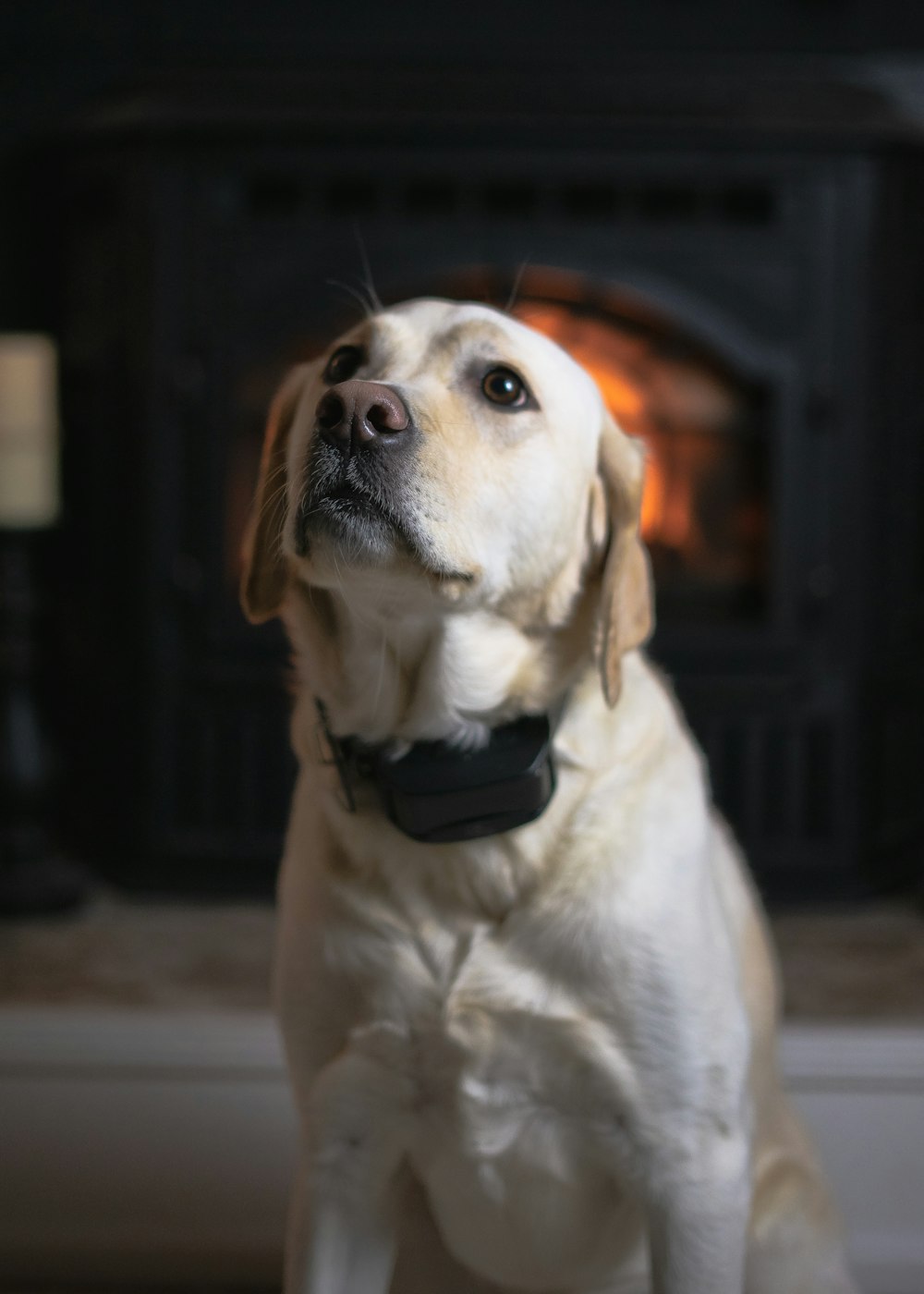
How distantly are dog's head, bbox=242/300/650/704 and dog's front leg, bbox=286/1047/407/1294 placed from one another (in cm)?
37

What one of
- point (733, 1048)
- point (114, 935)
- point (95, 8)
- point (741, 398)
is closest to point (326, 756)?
point (733, 1048)

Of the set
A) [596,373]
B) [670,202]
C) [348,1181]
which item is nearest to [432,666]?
[348,1181]

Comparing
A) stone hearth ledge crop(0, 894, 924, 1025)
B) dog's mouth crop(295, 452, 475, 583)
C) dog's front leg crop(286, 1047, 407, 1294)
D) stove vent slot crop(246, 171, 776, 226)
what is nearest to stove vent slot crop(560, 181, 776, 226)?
stove vent slot crop(246, 171, 776, 226)

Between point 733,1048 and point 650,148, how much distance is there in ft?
6.62

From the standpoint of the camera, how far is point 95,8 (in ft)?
9.76

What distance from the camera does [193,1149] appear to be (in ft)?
5.76

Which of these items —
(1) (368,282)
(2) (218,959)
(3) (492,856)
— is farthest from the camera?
(2) (218,959)

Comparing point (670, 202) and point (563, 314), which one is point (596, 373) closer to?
point (563, 314)

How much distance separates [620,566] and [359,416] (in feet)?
0.85

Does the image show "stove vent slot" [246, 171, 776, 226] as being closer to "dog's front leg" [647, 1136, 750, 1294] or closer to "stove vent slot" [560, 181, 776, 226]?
"stove vent slot" [560, 181, 776, 226]

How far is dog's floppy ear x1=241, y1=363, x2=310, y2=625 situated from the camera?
1.20 m

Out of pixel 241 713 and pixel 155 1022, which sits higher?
pixel 241 713

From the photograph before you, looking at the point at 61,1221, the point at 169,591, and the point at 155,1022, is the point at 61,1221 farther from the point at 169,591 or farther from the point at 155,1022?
the point at 169,591

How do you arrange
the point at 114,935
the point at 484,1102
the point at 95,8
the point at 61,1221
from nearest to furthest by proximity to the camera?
1. the point at 484,1102
2. the point at 61,1221
3. the point at 114,935
4. the point at 95,8
